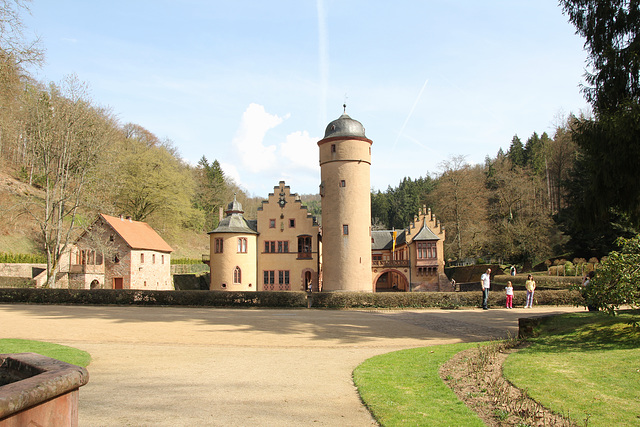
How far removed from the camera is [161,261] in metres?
46.2

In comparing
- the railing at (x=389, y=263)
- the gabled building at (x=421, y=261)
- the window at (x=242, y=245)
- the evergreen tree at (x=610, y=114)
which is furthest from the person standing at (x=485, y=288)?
the window at (x=242, y=245)

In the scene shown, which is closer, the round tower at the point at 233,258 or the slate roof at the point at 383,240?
the round tower at the point at 233,258

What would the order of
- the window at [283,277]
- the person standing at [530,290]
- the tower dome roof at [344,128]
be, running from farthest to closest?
the window at [283,277] < the tower dome roof at [344,128] < the person standing at [530,290]

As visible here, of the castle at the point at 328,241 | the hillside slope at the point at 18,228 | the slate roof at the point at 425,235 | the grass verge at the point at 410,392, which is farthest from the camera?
the slate roof at the point at 425,235

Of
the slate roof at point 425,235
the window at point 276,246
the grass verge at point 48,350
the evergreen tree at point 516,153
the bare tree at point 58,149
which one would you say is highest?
the evergreen tree at point 516,153

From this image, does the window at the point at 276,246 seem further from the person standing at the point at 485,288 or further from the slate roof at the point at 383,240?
the person standing at the point at 485,288

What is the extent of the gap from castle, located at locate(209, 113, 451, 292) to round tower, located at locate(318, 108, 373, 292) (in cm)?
8

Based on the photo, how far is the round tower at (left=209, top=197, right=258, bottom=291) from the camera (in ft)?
130

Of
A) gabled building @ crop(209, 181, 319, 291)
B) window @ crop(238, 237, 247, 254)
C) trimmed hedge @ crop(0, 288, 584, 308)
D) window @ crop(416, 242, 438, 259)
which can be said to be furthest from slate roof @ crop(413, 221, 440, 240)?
trimmed hedge @ crop(0, 288, 584, 308)

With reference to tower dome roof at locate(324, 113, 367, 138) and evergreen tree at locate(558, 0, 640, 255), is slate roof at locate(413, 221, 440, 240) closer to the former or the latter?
tower dome roof at locate(324, 113, 367, 138)

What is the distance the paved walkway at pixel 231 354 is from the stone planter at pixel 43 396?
3.08m

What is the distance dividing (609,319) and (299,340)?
28.9 ft

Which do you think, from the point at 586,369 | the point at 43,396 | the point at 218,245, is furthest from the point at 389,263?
the point at 43,396

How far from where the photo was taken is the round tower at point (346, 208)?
36562mm
